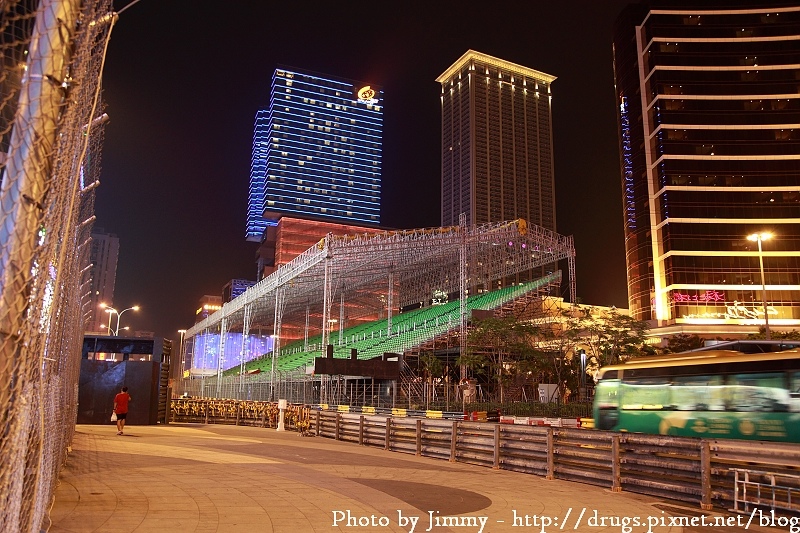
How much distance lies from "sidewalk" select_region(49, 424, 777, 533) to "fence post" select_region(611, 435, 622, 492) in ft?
0.82

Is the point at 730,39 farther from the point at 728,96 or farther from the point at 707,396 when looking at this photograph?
the point at 707,396

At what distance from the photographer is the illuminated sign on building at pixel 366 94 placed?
192 meters

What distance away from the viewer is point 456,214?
197875 millimetres

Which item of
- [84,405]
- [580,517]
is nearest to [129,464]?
[580,517]

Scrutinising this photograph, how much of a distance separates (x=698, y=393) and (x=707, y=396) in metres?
0.29

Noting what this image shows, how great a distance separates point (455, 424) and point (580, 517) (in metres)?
6.88

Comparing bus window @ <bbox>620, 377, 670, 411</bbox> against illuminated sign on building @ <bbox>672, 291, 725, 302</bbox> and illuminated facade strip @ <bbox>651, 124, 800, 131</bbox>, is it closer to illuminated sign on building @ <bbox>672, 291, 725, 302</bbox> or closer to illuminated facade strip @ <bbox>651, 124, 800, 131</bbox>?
illuminated sign on building @ <bbox>672, 291, 725, 302</bbox>

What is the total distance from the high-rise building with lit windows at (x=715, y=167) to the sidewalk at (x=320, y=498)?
68.5 m

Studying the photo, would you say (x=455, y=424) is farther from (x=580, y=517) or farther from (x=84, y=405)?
(x=84, y=405)

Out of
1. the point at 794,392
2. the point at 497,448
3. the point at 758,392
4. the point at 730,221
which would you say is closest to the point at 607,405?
the point at 758,392

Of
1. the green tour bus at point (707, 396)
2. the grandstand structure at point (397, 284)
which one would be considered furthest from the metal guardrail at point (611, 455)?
the grandstand structure at point (397, 284)

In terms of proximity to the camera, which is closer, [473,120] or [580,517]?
[580,517]

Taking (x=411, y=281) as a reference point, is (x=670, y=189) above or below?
above

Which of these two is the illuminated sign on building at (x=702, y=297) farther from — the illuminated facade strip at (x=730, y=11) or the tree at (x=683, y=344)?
the illuminated facade strip at (x=730, y=11)
